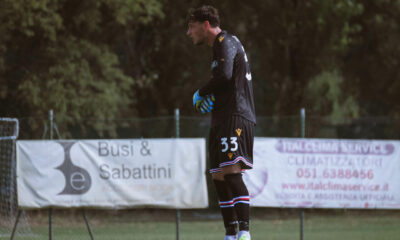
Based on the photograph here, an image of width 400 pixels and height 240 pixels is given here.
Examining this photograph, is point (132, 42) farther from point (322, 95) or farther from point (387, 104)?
point (387, 104)

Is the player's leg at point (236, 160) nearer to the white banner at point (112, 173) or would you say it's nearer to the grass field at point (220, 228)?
the white banner at point (112, 173)

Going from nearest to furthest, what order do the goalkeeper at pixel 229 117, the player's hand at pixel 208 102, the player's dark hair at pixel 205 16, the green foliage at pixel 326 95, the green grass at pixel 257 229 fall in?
the goalkeeper at pixel 229 117 → the player's hand at pixel 208 102 → the player's dark hair at pixel 205 16 → the green grass at pixel 257 229 → the green foliage at pixel 326 95

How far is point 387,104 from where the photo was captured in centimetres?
2692

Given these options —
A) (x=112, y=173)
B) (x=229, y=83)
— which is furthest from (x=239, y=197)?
(x=112, y=173)

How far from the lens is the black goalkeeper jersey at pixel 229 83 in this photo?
604cm

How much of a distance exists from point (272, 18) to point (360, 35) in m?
3.84

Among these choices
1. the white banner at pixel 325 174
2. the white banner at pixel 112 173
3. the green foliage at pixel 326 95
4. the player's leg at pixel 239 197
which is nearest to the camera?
the player's leg at pixel 239 197

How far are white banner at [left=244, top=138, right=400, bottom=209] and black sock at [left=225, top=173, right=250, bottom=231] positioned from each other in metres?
5.40

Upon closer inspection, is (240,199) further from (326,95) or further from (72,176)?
(326,95)

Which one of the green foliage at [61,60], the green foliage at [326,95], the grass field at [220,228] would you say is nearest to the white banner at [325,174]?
the grass field at [220,228]

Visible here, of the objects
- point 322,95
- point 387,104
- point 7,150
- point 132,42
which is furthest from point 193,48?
point 7,150

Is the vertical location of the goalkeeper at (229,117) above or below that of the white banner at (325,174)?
above

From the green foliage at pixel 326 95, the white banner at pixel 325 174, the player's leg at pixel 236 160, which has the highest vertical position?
the green foliage at pixel 326 95

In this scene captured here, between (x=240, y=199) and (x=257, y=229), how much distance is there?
32.8 ft
